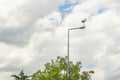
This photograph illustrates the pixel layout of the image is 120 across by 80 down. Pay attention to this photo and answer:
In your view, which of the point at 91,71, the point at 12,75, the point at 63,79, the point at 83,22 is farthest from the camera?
the point at 12,75

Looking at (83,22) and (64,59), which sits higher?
(64,59)

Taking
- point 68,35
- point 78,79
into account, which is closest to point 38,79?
point 78,79

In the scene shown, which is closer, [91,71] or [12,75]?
Result: [91,71]

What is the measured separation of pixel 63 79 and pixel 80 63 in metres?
5.23

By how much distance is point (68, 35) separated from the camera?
41.5 metres

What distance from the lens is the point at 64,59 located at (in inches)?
2562

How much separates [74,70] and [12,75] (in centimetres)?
1608

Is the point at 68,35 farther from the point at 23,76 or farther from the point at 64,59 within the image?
the point at 23,76

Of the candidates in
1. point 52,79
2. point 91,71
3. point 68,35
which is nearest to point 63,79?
point 52,79

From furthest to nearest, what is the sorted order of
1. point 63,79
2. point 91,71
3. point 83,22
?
point 91,71 → point 63,79 → point 83,22

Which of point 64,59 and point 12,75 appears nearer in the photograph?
point 64,59

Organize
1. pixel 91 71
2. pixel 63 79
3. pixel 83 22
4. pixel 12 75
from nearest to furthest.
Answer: pixel 83 22
pixel 63 79
pixel 91 71
pixel 12 75

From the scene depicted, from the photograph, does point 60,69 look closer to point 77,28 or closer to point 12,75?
point 12,75

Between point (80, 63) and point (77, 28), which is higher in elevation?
point (80, 63)
